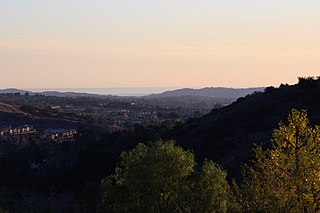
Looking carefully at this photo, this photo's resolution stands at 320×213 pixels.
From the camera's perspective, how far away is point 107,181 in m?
18.7

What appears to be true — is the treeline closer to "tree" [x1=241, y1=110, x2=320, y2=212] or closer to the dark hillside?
"tree" [x1=241, y1=110, x2=320, y2=212]

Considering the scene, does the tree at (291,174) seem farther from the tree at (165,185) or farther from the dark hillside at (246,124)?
the dark hillside at (246,124)

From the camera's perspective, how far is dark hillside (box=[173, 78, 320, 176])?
43719mm

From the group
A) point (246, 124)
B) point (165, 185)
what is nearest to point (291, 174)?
point (165, 185)

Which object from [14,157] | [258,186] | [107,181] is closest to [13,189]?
[14,157]

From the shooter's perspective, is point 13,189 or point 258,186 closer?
point 258,186

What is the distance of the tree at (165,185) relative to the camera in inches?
683

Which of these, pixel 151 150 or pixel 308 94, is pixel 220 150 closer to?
pixel 308 94

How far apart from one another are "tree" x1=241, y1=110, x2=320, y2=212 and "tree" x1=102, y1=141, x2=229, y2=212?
1.82 metres

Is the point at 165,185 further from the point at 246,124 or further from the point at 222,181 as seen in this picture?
the point at 246,124

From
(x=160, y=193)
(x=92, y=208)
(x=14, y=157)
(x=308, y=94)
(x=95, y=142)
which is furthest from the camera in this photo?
(x=95, y=142)

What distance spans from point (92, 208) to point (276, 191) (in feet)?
65.5

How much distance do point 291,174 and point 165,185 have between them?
4124 mm

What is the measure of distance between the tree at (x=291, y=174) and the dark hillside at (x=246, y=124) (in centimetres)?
2204
